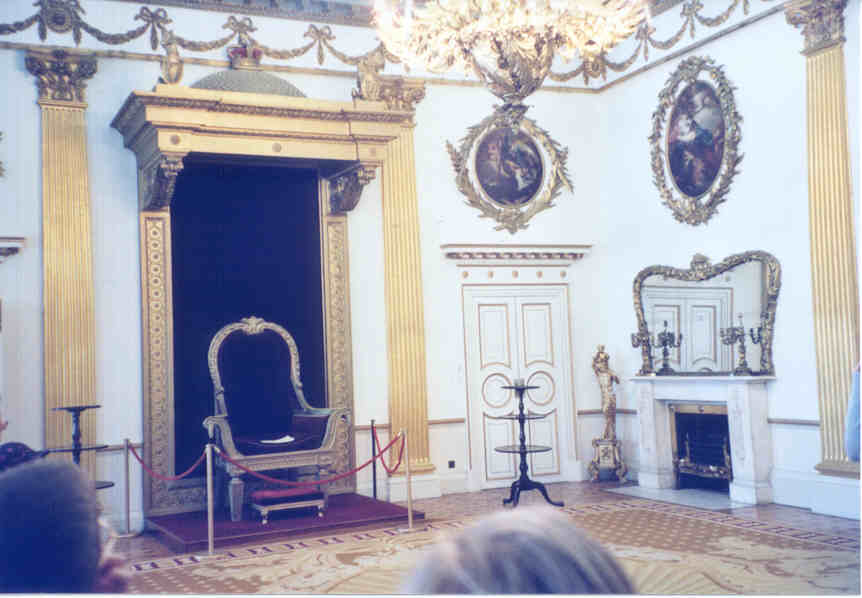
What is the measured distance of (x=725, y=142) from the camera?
897 cm

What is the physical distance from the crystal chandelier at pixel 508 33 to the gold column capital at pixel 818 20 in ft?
8.60

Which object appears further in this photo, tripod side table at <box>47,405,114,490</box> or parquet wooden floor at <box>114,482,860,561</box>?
tripod side table at <box>47,405,114,490</box>

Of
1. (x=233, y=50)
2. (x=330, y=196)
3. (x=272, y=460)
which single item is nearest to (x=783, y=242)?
(x=330, y=196)

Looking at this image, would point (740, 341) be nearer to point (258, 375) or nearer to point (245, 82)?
point (258, 375)

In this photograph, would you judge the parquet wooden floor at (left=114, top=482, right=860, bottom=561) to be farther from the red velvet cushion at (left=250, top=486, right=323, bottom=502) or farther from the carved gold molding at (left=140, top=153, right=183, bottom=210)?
the carved gold molding at (left=140, top=153, right=183, bottom=210)

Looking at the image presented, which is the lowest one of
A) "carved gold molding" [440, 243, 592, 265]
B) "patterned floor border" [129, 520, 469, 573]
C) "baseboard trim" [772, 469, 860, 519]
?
"patterned floor border" [129, 520, 469, 573]

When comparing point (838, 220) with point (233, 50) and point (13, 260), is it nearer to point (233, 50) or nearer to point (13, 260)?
point (233, 50)

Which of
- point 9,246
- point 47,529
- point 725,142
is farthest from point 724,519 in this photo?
point 47,529

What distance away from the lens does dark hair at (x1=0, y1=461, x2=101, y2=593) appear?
4.86 ft

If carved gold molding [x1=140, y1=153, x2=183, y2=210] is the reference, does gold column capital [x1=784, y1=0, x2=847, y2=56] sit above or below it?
above

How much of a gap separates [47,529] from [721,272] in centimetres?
833

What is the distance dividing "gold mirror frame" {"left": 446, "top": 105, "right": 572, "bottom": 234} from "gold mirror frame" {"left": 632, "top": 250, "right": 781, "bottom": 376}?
4.78ft

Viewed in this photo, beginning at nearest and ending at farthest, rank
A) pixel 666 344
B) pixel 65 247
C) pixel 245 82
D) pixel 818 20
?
1. pixel 818 20
2. pixel 65 247
3. pixel 245 82
4. pixel 666 344

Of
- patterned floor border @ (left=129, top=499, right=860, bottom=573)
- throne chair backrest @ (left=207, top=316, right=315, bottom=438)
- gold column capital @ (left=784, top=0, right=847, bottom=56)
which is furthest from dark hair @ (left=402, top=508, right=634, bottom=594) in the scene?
gold column capital @ (left=784, top=0, right=847, bottom=56)
